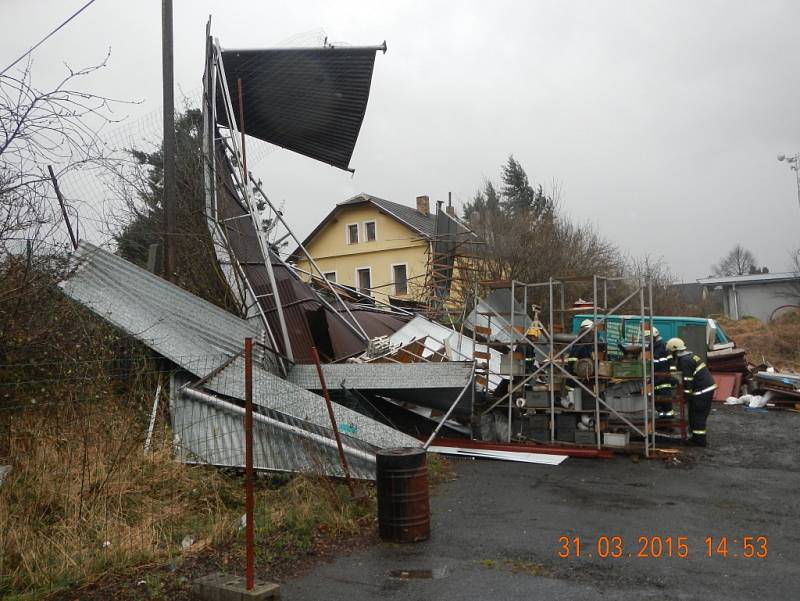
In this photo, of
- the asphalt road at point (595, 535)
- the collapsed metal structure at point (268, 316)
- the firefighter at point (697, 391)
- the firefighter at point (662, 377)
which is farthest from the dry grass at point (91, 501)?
the firefighter at point (697, 391)

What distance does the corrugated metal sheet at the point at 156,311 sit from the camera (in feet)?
32.3

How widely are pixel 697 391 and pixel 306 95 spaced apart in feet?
27.4

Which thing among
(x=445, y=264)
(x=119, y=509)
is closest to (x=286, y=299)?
(x=119, y=509)

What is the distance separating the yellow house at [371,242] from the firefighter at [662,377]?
25280 millimetres

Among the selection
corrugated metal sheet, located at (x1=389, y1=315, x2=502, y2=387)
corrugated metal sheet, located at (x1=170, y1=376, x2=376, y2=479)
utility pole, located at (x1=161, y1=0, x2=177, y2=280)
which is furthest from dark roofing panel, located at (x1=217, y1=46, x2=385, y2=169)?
corrugated metal sheet, located at (x1=170, y1=376, x2=376, y2=479)

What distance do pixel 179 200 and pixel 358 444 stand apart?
20.5ft

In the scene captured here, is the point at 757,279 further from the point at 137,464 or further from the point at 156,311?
the point at 137,464

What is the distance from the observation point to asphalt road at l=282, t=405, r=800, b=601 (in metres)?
5.26

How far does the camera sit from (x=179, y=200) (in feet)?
40.4

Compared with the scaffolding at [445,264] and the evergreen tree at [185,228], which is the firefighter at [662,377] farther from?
the scaffolding at [445,264]

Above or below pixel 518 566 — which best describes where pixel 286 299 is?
above

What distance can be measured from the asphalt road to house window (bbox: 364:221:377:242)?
29430mm

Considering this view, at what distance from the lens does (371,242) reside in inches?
1517
